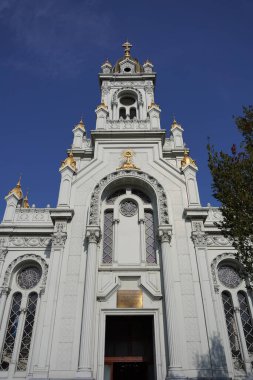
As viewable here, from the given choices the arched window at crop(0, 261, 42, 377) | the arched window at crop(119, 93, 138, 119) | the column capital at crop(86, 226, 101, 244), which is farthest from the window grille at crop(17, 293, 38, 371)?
the arched window at crop(119, 93, 138, 119)

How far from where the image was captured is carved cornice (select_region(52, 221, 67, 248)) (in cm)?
1752

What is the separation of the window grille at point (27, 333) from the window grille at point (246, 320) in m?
11.0

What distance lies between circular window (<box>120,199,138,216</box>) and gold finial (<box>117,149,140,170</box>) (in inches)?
88.5

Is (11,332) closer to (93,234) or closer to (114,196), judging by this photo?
(93,234)

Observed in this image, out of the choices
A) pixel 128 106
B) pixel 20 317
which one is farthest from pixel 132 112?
pixel 20 317

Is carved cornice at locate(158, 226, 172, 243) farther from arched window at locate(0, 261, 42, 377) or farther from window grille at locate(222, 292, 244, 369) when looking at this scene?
arched window at locate(0, 261, 42, 377)

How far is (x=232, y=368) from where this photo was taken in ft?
47.2

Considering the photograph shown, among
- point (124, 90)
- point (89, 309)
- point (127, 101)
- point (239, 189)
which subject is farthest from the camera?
point (127, 101)

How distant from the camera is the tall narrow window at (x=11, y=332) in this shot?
15422 mm

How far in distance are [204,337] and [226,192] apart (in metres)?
7.43

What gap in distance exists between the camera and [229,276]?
1773 centimetres

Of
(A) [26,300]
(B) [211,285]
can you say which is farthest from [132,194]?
(A) [26,300]

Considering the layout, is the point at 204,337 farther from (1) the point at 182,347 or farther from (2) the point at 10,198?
(2) the point at 10,198

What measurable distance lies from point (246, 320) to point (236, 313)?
0.61m
